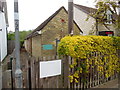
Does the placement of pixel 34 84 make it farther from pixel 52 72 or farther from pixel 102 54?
pixel 102 54

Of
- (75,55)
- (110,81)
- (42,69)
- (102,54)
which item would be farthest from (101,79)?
(42,69)

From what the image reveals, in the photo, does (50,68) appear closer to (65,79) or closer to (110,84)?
(65,79)

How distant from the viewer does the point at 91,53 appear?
439 centimetres

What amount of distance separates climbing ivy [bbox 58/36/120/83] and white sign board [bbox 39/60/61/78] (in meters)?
0.45

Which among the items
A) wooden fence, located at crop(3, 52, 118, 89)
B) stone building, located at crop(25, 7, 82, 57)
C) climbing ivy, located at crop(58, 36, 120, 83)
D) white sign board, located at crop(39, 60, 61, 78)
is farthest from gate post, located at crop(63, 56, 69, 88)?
stone building, located at crop(25, 7, 82, 57)

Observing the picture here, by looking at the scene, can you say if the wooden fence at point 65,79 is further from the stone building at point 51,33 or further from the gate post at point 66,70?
the stone building at point 51,33

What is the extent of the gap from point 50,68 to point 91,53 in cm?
174

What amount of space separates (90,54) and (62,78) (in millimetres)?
1374

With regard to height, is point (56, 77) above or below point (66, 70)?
below

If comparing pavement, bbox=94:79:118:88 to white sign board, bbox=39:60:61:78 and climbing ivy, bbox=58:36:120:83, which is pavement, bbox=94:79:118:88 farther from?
white sign board, bbox=39:60:61:78

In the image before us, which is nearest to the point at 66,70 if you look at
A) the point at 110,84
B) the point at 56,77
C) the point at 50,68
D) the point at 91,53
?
the point at 56,77

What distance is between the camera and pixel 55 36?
34.3 ft

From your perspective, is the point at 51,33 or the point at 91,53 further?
the point at 51,33

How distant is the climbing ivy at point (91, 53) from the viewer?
12.6 ft
